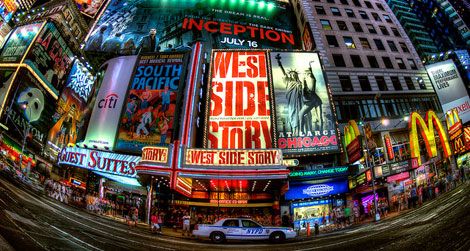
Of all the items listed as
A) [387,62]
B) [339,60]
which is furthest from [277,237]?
[387,62]

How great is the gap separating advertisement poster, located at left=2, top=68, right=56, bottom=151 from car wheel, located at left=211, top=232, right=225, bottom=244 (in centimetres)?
2903

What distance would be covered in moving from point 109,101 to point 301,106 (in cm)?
2060

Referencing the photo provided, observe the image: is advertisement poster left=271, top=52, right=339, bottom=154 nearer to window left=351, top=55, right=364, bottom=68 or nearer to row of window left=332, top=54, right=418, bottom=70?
row of window left=332, top=54, right=418, bottom=70

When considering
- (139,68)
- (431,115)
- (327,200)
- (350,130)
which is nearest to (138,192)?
(139,68)

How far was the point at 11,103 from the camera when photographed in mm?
27547

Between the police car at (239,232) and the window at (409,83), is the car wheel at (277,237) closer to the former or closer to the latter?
the police car at (239,232)

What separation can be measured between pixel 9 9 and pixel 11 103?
21363 millimetres

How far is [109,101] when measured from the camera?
25.5 meters

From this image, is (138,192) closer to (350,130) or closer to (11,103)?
(11,103)

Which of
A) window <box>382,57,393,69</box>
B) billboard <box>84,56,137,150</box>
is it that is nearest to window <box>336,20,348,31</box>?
window <box>382,57,393,69</box>

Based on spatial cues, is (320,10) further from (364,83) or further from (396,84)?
(396,84)

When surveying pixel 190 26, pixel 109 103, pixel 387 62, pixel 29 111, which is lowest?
pixel 109 103

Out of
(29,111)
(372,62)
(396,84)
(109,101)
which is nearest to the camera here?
(109,101)

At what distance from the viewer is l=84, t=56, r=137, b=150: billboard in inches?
926
